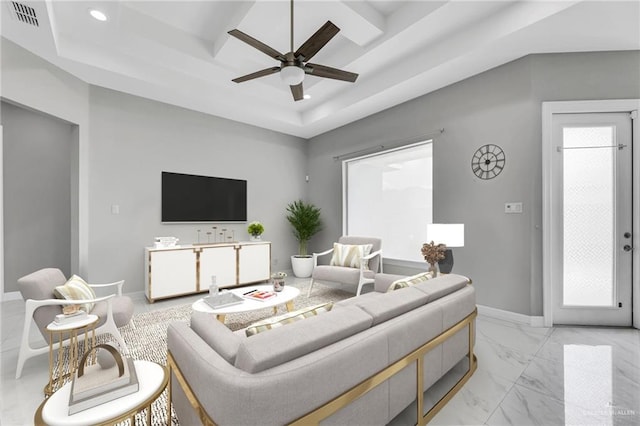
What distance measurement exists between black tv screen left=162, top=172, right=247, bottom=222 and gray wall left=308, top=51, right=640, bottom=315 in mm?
3181

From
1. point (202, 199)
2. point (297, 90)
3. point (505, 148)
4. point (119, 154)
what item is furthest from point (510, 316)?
point (119, 154)

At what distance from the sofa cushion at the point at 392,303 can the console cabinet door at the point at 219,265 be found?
3.20 meters

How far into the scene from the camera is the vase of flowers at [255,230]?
16.2 feet

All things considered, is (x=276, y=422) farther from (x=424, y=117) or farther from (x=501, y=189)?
(x=424, y=117)

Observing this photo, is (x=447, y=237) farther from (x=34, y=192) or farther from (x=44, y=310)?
(x=34, y=192)

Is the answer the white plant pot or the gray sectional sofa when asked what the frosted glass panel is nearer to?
the gray sectional sofa

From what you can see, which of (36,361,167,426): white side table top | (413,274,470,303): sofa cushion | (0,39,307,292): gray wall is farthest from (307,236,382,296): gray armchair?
(36,361,167,426): white side table top

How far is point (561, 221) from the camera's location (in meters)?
3.03

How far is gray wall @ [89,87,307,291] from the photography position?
3816mm

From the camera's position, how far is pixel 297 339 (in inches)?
43.5

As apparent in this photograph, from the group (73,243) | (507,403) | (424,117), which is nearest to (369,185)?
(424,117)

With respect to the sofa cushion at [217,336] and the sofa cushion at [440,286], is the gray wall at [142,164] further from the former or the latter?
the sofa cushion at [440,286]

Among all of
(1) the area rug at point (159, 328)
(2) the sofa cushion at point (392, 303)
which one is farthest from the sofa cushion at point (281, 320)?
(1) the area rug at point (159, 328)

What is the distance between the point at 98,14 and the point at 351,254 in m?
4.01
